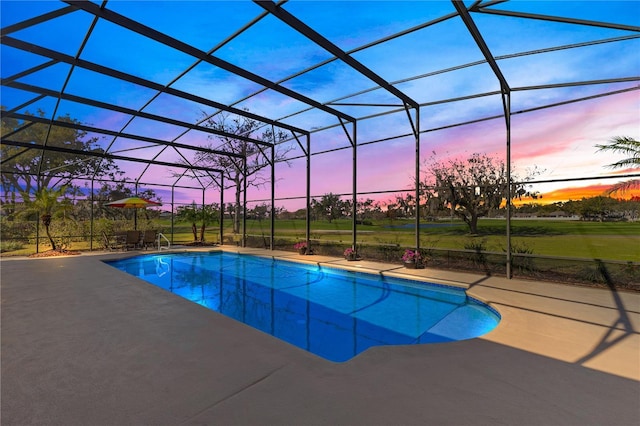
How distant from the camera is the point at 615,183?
5523mm

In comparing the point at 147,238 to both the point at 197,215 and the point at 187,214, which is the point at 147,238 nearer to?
the point at 187,214

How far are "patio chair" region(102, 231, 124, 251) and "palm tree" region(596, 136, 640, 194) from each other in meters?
Result: 15.9

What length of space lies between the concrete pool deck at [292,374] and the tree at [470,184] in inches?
148

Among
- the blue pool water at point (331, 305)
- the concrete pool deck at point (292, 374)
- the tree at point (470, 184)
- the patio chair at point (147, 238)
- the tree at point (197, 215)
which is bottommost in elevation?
the blue pool water at point (331, 305)

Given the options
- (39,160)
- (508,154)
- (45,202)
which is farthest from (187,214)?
(508,154)

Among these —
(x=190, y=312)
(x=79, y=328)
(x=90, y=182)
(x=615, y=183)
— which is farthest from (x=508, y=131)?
(x=90, y=182)

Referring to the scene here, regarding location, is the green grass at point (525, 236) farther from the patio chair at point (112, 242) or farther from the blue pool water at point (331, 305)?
the patio chair at point (112, 242)

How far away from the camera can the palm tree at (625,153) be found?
5383mm

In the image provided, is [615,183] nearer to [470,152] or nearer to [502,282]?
[502,282]

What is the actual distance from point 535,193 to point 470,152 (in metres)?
2.66

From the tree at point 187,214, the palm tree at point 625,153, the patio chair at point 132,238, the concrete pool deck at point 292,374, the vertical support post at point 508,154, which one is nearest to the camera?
the concrete pool deck at point 292,374

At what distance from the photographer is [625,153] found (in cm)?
554

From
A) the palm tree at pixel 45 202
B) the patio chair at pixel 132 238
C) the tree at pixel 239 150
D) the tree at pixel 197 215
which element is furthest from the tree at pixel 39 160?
the patio chair at pixel 132 238

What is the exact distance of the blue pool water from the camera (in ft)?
13.7
